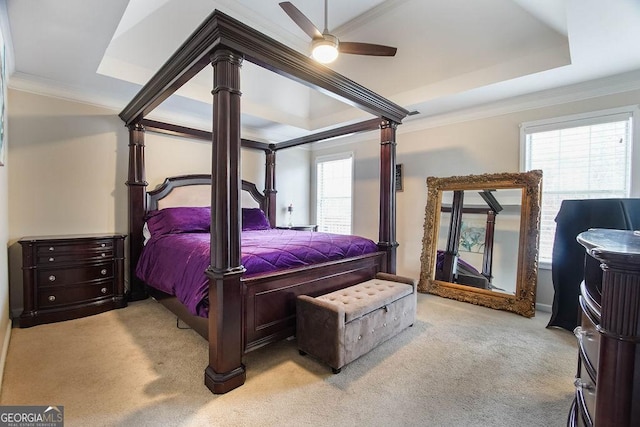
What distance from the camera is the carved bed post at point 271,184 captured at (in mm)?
5078

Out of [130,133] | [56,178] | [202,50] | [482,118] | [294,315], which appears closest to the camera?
[202,50]

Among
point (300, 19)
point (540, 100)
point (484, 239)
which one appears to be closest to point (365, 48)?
point (300, 19)

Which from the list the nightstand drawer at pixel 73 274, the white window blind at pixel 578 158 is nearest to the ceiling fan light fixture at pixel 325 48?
the white window blind at pixel 578 158

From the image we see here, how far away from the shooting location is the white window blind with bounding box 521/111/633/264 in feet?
9.49

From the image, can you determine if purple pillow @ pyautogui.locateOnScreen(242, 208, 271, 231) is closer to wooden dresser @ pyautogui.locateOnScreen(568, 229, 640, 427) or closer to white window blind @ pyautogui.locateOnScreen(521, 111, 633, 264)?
white window blind @ pyautogui.locateOnScreen(521, 111, 633, 264)

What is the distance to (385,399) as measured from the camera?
1.77 metres

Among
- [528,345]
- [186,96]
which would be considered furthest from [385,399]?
[186,96]

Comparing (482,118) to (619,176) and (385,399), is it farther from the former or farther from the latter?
(385,399)

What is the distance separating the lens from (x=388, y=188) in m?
3.21

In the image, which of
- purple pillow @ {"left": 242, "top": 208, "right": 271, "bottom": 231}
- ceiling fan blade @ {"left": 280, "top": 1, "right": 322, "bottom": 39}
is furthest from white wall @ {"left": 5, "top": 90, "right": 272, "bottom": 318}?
ceiling fan blade @ {"left": 280, "top": 1, "right": 322, "bottom": 39}

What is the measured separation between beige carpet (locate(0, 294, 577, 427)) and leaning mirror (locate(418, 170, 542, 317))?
0.66m

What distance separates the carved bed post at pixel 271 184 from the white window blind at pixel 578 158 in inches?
144

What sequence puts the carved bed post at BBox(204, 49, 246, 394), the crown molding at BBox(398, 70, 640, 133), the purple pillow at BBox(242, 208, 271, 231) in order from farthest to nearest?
the purple pillow at BBox(242, 208, 271, 231)
the crown molding at BBox(398, 70, 640, 133)
the carved bed post at BBox(204, 49, 246, 394)

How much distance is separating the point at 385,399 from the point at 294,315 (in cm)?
90
